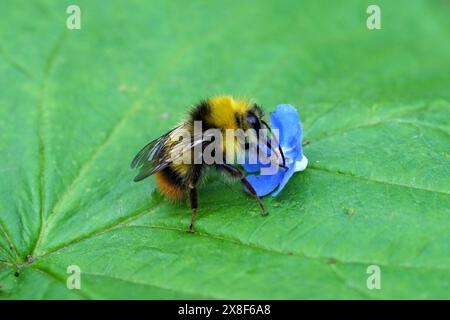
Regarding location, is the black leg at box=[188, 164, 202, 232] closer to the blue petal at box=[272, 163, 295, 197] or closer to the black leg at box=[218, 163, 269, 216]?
the black leg at box=[218, 163, 269, 216]

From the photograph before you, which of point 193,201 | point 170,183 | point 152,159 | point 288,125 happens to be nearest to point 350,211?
point 288,125

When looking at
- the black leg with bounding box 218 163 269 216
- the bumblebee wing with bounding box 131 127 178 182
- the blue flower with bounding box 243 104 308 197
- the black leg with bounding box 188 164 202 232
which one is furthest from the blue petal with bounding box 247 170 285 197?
the bumblebee wing with bounding box 131 127 178 182

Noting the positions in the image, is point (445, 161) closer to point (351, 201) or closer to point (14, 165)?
point (351, 201)

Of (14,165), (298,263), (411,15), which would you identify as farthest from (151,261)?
(411,15)

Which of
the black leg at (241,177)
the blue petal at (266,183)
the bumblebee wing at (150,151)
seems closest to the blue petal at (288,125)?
the blue petal at (266,183)

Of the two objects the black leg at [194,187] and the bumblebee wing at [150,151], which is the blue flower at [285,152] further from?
the bumblebee wing at [150,151]

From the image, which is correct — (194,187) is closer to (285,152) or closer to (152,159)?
(152,159)
